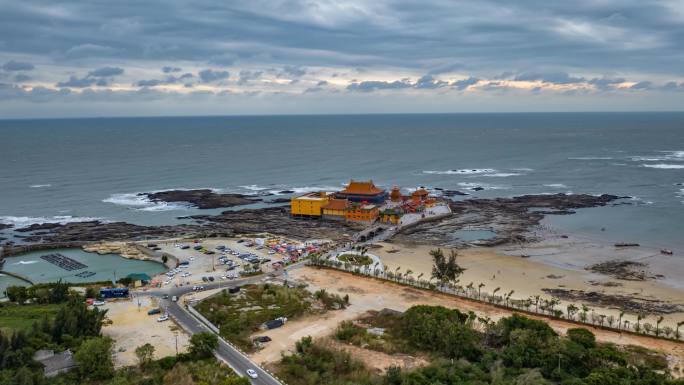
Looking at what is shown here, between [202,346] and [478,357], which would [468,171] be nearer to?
[478,357]

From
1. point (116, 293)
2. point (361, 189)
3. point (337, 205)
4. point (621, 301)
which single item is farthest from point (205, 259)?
point (621, 301)

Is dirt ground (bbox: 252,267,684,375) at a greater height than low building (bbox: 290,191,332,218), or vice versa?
low building (bbox: 290,191,332,218)

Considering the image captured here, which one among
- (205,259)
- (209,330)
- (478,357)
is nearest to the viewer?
(478,357)

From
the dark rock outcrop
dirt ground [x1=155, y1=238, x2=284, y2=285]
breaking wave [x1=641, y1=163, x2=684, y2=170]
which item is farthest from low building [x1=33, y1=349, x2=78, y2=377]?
breaking wave [x1=641, y1=163, x2=684, y2=170]

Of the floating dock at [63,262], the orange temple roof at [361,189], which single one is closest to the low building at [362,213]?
the orange temple roof at [361,189]

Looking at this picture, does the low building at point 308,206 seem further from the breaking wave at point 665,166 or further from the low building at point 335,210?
the breaking wave at point 665,166

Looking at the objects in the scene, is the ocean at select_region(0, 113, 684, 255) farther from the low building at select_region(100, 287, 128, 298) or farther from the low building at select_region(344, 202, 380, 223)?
the low building at select_region(100, 287, 128, 298)

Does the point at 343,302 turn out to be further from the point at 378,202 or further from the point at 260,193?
the point at 260,193
